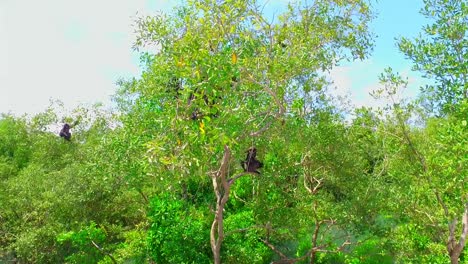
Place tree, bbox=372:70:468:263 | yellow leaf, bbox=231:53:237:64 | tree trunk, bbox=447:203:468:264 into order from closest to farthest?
yellow leaf, bbox=231:53:237:64 < tree, bbox=372:70:468:263 < tree trunk, bbox=447:203:468:264

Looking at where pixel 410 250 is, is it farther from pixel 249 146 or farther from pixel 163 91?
pixel 163 91

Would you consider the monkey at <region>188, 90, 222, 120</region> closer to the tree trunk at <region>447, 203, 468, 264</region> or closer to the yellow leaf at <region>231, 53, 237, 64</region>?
the yellow leaf at <region>231, 53, 237, 64</region>

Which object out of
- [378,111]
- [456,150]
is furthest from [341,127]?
[456,150]

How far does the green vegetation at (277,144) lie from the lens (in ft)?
20.6

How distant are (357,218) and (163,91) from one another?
485 centimetres

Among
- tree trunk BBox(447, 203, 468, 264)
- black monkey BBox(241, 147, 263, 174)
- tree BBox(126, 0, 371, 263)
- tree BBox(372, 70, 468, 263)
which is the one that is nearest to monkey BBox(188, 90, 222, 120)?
tree BBox(126, 0, 371, 263)

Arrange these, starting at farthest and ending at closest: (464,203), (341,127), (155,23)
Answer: (341,127), (155,23), (464,203)

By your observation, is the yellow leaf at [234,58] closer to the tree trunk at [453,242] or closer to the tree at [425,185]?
the tree at [425,185]

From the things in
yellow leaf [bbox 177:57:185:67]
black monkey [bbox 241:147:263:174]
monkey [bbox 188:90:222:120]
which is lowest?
black monkey [bbox 241:147:263:174]

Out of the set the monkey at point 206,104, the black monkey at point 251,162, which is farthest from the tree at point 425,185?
the monkey at point 206,104

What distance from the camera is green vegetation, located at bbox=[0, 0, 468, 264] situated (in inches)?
247

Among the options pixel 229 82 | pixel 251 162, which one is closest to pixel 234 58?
pixel 229 82

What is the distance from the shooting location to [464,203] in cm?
726

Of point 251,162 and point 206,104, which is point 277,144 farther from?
point 206,104
